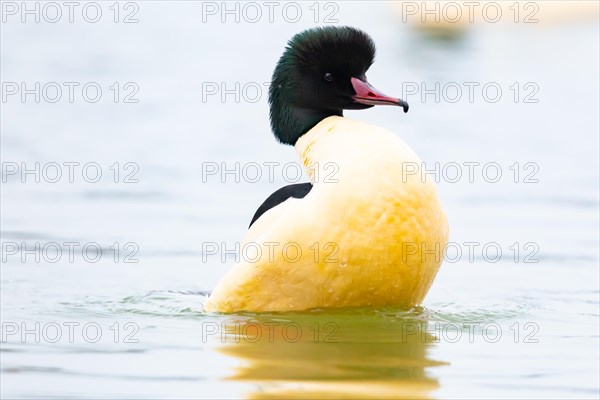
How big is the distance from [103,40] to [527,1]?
857 cm

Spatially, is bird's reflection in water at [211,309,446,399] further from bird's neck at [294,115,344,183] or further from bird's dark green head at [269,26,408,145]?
bird's dark green head at [269,26,408,145]

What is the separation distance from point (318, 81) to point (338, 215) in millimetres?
1168

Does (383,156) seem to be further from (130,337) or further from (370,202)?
(130,337)

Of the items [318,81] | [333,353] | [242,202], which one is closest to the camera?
[333,353]

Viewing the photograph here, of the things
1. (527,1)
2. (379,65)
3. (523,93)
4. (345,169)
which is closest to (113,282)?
(345,169)

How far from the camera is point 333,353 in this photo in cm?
828

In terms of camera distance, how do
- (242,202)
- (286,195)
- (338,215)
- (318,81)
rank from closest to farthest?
1. (338,215)
2. (286,195)
3. (318,81)
4. (242,202)

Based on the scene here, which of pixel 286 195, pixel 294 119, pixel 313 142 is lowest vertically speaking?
pixel 286 195

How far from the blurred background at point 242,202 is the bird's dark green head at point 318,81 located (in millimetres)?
1325

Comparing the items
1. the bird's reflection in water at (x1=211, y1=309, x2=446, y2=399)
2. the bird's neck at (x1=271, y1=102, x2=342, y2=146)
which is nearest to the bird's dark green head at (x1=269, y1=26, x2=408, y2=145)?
the bird's neck at (x1=271, y1=102, x2=342, y2=146)

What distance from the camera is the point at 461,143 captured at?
1759 cm

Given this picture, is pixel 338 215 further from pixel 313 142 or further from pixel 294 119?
pixel 294 119

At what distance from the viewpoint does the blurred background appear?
26.3 feet

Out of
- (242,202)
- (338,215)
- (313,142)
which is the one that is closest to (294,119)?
(313,142)
